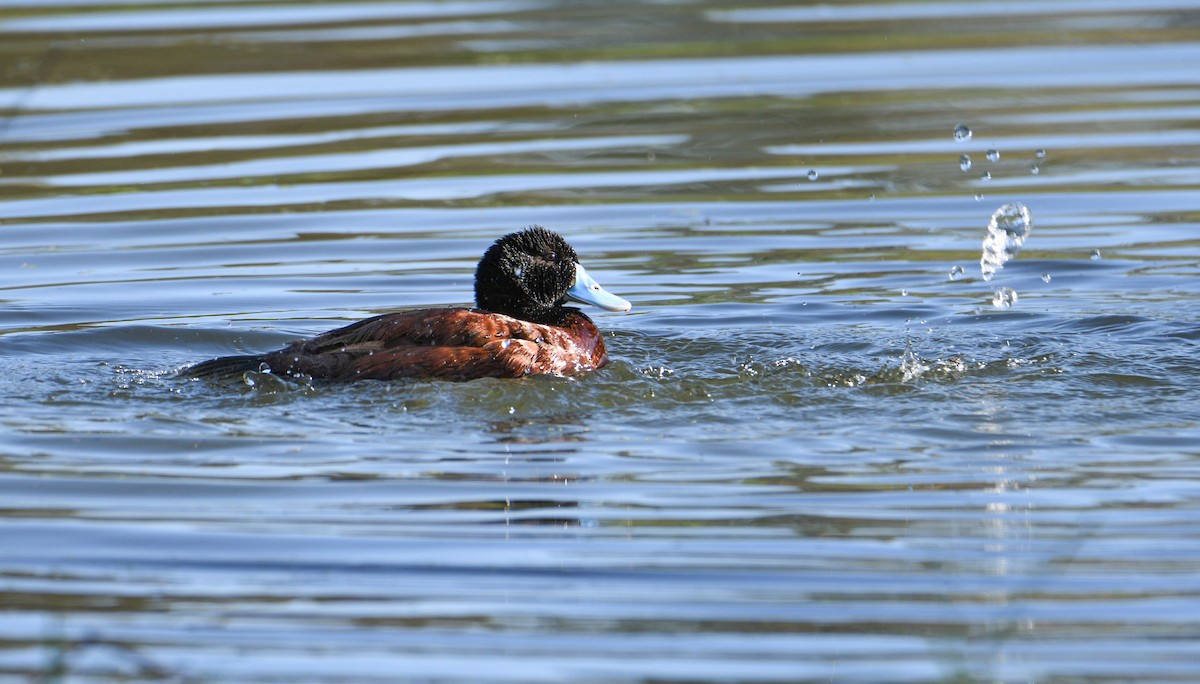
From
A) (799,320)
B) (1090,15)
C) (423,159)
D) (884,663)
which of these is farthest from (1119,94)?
(884,663)

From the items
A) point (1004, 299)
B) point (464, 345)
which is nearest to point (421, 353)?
point (464, 345)

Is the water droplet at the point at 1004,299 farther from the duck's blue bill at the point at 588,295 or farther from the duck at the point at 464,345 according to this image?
the duck at the point at 464,345

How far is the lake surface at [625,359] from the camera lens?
5172 mm

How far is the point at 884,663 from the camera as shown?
4758 millimetres

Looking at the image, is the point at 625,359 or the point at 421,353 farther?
the point at 625,359

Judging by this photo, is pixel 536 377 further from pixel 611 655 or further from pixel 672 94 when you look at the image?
pixel 672 94

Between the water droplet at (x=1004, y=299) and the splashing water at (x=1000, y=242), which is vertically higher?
the splashing water at (x=1000, y=242)

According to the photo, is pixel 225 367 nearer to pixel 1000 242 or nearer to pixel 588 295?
pixel 588 295

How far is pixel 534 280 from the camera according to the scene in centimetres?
858

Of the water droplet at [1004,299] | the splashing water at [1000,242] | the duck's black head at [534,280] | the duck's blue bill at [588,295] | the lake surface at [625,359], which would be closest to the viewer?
the lake surface at [625,359]

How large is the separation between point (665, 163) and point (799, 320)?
435 centimetres

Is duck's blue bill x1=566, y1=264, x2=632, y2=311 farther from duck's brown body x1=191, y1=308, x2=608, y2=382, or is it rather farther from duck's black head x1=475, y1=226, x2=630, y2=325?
duck's brown body x1=191, y1=308, x2=608, y2=382

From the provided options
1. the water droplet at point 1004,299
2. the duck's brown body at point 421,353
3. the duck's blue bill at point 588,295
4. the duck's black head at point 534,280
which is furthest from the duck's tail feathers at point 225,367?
the water droplet at point 1004,299

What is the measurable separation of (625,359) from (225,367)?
1.93 meters
